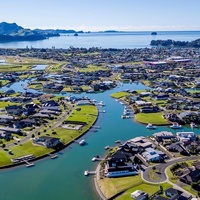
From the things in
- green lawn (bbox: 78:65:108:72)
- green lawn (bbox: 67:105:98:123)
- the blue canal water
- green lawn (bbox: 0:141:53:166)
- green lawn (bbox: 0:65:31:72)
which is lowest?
the blue canal water

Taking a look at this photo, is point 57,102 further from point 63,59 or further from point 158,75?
point 63,59

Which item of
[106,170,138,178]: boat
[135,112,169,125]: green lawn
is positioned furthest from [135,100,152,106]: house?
[106,170,138,178]: boat

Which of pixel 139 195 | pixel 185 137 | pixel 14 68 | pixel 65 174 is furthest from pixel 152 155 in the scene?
pixel 14 68

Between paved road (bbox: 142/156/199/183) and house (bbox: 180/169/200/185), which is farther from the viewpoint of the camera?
paved road (bbox: 142/156/199/183)

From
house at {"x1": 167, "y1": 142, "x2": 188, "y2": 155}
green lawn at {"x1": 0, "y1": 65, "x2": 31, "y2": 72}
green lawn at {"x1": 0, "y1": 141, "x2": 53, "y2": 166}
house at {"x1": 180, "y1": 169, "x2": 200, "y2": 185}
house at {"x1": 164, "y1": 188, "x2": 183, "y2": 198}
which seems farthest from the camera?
green lawn at {"x1": 0, "y1": 65, "x2": 31, "y2": 72}

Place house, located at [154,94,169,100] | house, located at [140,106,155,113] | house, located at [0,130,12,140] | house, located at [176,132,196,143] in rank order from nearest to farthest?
1. house, located at [176,132,196,143]
2. house, located at [0,130,12,140]
3. house, located at [140,106,155,113]
4. house, located at [154,94,169,100]

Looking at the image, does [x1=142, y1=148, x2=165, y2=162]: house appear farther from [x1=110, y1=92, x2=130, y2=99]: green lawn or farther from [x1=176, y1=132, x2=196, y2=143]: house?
Answer: [x1=110, y1=92, x2=130, y2=99]: green lawn

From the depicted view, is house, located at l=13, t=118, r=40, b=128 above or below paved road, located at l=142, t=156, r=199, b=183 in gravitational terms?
above
